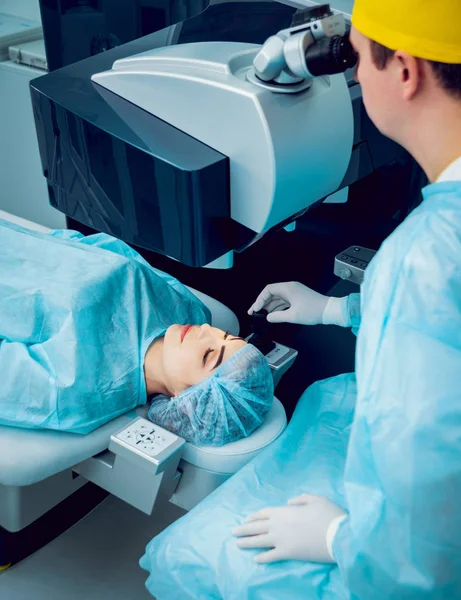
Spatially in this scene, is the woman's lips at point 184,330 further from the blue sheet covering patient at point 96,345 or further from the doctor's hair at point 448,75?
the doctor's hair at point 448,75

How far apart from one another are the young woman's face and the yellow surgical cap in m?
Answer: 0.73

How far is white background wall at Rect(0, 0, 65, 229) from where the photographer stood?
74.1 inches

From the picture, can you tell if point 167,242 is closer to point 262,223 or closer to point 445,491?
point 262,223

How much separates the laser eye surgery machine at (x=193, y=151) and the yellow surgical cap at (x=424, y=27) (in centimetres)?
14

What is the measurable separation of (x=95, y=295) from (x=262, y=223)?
1.88 ft

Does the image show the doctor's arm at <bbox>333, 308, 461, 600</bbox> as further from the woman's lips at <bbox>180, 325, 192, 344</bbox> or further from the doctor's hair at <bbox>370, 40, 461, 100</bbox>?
the woman's lips at <bbox>180, 325, 192, 344</bbox>

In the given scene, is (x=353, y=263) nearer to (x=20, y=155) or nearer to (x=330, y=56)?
(x=330, y=56)

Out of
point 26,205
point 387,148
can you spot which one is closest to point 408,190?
point 387,148

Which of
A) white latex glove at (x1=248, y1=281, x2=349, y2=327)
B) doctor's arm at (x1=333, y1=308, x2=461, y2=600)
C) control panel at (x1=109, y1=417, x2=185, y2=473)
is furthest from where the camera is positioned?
white latex glove at (x1=248, y1=281, x2=349, y2=327)

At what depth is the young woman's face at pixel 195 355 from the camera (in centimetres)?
140

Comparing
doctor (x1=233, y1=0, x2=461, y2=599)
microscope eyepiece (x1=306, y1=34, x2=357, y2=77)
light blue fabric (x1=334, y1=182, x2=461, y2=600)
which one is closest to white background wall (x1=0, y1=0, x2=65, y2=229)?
microscope eyepiece (x1=306, y1=34, x2=357, y2=77)

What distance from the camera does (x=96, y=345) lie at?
4.66ft

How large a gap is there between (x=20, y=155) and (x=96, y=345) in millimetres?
863

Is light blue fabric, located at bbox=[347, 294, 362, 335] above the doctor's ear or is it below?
below
